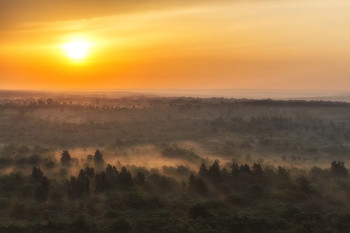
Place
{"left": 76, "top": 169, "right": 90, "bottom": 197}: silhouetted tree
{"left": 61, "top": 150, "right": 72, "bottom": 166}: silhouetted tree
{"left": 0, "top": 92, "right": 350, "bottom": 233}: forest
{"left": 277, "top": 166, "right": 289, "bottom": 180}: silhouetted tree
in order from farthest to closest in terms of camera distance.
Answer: {"left": 61, "top": 150, "right": 72, "bottom": 166}: silhouetted tree → {"left": 277, "top": 166, "right": 289, "bottom": 180}: silhouetted tree → {"left": 76, "top": 169, "right": 90, "bottom": 197}: silhouetted tree → {"left": 0, "top": 92, "right": 350, "bottom": 233}: forest

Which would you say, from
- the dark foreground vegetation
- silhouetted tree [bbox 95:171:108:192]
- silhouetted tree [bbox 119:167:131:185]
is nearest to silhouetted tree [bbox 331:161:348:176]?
the dark foreground vegetation

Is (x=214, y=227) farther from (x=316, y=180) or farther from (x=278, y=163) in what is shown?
(x=278, y=163)

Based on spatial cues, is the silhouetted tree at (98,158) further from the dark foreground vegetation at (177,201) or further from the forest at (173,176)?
the dark foreground vegetation at (177,201)

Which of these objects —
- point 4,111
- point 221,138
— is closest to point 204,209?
point 221,138

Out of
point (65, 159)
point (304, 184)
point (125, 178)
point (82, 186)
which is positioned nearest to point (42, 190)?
point (82, 186)

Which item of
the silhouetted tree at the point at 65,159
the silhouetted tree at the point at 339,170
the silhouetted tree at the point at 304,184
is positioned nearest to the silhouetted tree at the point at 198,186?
the silhouetted tree at the point at 304,184

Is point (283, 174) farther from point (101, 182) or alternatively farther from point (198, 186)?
point (101, 182)

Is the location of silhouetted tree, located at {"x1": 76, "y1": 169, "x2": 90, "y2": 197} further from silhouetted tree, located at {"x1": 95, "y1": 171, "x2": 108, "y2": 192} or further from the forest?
silhouetted tree, located at {"x1": 95, "y1": 171, "x2": 108, "y2": 192}

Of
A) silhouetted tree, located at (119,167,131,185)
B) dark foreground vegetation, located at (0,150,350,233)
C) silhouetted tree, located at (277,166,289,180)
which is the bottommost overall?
dark foreground vegetation, located at (0,150,350,233)

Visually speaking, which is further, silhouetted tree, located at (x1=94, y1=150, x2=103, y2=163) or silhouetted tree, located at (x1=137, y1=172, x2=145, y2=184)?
silhouetted tree, located at (x1=94, y1=150, x2=103, y2=163)
